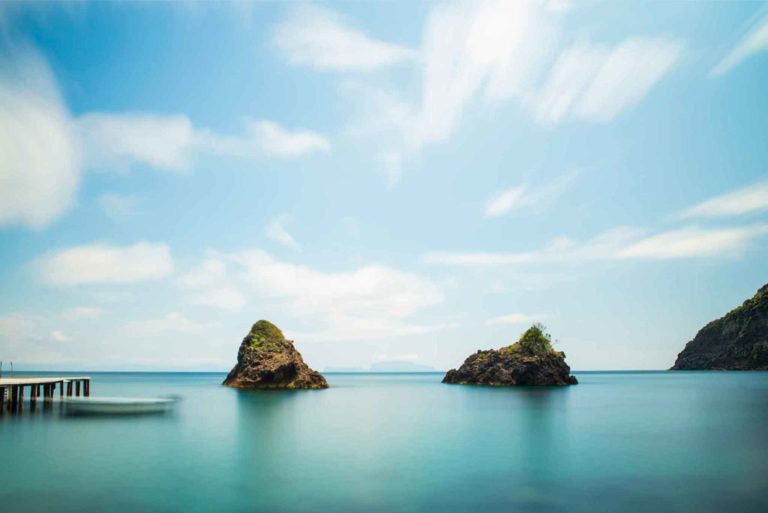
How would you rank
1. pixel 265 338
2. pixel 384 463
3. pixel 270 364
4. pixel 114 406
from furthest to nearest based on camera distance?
1. pixel 265 338
2. pixel 270 364
3. pixel 114 406
4. pixel 384 463

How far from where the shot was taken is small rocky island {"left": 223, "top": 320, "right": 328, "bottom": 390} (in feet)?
350

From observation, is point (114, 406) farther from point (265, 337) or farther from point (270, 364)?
point (265, 337)

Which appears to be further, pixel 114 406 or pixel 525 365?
pixel 525 365

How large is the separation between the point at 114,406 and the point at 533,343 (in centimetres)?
9145

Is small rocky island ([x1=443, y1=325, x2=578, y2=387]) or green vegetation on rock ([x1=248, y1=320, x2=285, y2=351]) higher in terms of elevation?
green vegetation on rock ([x1=248, y1=320, x2=285, y2=351])

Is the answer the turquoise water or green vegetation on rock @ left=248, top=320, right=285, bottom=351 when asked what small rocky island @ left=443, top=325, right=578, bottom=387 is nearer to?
green vegetation on rock @ left=248, top=320, right=285, bottom=351

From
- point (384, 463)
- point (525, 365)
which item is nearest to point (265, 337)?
point (525, 365)

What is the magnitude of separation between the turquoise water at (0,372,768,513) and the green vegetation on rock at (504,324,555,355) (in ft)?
208

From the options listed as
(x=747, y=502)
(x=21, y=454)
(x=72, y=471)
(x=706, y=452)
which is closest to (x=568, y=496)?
(x=747, y=502)

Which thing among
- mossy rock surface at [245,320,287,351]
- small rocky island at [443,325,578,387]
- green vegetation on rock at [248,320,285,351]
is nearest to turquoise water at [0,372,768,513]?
mossy rock surface at [245,320,287,351]

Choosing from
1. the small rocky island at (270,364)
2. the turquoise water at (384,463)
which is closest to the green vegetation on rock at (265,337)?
the small rocky island at (270,364)

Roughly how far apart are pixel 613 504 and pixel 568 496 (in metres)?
2.07

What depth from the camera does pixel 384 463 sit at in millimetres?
33000

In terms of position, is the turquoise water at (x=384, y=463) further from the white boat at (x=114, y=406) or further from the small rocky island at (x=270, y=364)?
the small rocky island at (x=270, y=364)
